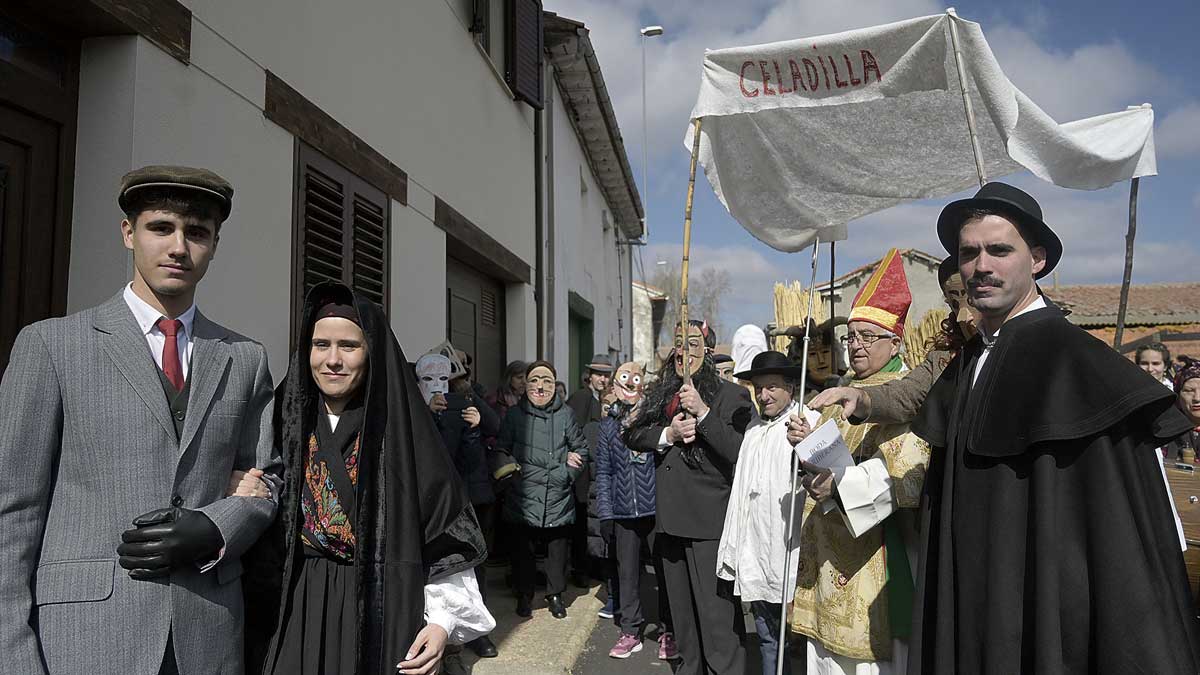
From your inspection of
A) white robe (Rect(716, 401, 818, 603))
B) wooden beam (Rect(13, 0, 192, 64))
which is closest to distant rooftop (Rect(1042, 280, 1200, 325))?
white robe (Rect(716, 401, 818, 603))

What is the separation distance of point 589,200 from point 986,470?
43.6 ft

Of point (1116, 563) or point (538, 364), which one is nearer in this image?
point (1116, 563)

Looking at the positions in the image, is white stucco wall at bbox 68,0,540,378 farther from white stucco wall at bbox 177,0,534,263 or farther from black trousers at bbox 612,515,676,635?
black trousers at bbox 612,515,676,635

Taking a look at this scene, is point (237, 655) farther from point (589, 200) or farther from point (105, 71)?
point (589, 200)

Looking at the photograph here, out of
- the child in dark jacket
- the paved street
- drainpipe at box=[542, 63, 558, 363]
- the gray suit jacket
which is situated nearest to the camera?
the gray suit jacket

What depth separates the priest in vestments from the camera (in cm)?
270

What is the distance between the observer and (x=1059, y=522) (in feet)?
6.12

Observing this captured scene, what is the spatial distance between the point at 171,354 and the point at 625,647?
4.20 metres

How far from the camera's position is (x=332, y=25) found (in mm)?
4871

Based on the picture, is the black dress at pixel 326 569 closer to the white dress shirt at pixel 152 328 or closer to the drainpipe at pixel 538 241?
the white dress shirt at pixel 152 328

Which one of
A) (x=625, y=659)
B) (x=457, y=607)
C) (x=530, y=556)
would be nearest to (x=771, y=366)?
(x=625, y=659)

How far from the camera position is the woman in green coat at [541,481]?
Answer: 239 inches

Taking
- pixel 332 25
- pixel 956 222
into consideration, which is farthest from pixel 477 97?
pixel 956 222

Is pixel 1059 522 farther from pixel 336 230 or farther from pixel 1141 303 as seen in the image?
pixel 1141 303
